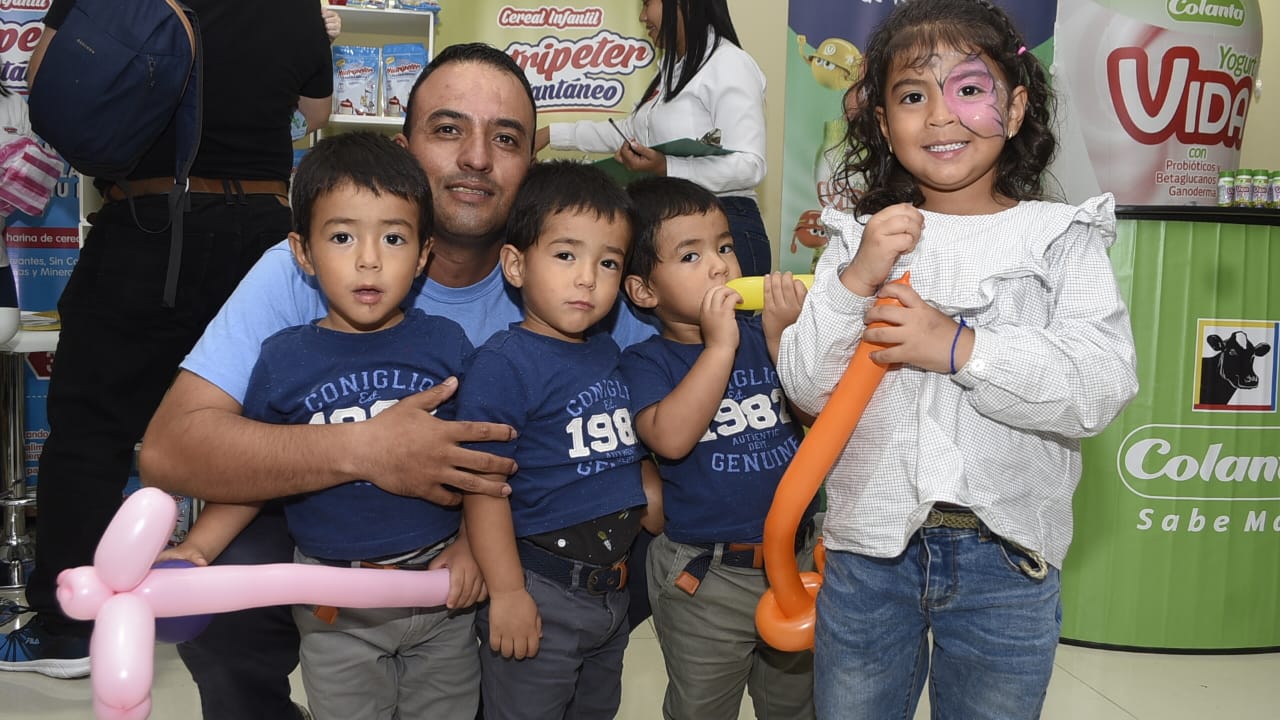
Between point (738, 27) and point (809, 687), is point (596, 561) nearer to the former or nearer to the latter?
point (809, 687)

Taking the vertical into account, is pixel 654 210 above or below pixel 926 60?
below

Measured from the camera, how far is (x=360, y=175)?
Answer: 4.48 feet

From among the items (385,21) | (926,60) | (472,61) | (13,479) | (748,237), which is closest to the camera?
(926,60)

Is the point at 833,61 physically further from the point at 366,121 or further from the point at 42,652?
the point at 42,652

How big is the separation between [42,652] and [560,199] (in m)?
2.11

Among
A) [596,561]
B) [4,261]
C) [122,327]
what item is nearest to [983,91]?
[596,561]

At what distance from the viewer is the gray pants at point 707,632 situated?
152 cm

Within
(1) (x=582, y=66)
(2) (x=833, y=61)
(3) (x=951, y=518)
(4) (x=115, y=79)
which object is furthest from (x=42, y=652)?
(2) (x=833, y=61)

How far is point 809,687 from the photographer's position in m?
1.65

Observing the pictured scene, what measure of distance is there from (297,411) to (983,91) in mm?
985

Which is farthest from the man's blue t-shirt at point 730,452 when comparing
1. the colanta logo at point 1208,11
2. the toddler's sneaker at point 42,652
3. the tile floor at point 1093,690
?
the colanta logo at point 1208,11

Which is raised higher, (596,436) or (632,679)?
(596,436)

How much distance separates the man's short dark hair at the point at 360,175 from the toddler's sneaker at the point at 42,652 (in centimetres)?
174

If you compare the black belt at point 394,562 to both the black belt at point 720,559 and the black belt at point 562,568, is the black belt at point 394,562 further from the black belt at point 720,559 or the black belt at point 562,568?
the black belt at point 720,559
